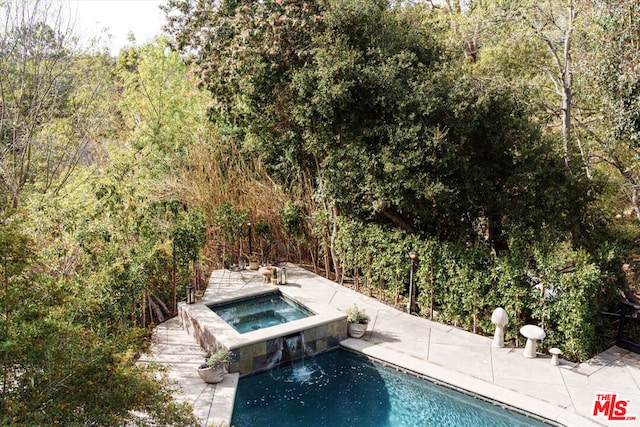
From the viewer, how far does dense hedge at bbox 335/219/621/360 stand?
288 inches

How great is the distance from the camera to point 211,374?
22.7 feet

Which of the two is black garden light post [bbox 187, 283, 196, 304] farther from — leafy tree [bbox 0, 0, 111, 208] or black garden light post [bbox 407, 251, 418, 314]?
leafy tree [bbox 0, 0, 111, 208]

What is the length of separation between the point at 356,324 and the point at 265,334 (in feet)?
5.64

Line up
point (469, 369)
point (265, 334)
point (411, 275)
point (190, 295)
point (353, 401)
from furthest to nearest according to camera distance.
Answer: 1. point (411, 275)
2. point (190, 295)
3. point (265, 334)
4. point (469, 369)
5. point (353, 401)

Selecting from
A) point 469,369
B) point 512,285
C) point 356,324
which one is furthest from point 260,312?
point 512,285

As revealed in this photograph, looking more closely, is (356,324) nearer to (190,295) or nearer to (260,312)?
(260,312)

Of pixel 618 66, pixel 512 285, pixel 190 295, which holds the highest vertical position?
pixel 618 66

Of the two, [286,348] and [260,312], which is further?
[260,312]

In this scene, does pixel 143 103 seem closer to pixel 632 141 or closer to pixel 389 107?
pixel 389 107

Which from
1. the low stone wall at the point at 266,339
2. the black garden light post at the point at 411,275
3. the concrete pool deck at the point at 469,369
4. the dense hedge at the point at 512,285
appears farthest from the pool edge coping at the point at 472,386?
the black garden light post at the point at 411,275

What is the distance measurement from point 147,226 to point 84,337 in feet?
17.2

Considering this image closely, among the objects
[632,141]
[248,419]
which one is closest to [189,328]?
[248,419]

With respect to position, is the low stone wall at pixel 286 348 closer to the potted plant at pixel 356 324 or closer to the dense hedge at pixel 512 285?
the potted plant at pixel 356 324

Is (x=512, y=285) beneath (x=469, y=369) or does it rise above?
above
